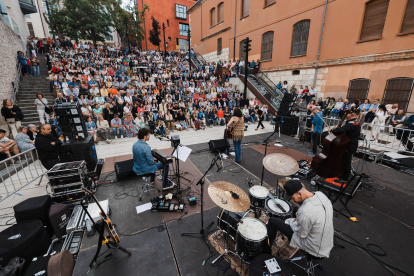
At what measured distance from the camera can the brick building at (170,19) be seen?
31.2 m

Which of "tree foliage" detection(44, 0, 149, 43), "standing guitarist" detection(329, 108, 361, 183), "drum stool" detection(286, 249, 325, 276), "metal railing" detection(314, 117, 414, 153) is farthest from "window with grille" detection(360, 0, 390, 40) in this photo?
"tree foliage" detection(44, 0, 149, 43)

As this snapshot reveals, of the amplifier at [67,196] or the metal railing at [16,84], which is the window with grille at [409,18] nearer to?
the amplifier at [67,196]

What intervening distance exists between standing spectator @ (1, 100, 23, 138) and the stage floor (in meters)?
6.46

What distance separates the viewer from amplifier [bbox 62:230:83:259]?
2.91 meters

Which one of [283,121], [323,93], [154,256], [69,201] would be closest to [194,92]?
[283,121]

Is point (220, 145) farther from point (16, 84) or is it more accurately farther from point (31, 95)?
point (16, 84)

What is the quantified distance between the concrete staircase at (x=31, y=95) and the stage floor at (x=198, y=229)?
25.5ft

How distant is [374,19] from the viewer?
993cm

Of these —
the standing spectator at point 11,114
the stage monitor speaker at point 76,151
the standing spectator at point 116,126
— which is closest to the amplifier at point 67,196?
the stage monitor speaker at point 76,151

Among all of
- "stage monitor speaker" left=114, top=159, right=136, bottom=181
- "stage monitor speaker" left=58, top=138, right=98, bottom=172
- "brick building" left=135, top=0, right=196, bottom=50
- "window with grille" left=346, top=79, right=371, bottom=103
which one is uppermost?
"brick building" left=135, top=0, right=196, bottom=50

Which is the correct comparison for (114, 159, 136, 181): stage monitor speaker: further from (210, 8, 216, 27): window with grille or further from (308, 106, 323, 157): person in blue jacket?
(210, 8, 216, 27): window with grille

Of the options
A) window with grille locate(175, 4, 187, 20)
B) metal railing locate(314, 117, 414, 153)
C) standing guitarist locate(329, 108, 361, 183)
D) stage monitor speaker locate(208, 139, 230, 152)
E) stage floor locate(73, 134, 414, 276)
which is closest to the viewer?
stage floor locate(73, 134, 414, 276)

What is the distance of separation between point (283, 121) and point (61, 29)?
30.4 m

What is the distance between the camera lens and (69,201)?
401 cm
